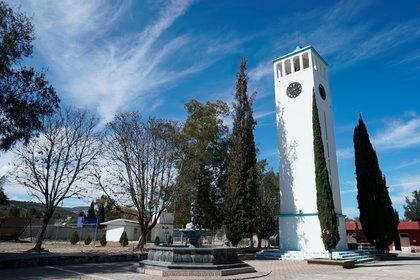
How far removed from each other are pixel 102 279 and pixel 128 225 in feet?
114

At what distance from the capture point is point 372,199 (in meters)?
24.7

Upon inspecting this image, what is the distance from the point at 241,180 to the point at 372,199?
10.8 meters

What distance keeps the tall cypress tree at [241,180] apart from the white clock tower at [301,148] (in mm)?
2457

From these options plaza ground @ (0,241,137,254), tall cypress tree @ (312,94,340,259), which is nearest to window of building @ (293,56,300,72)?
tall cypress tree @ (312,94,340,259)

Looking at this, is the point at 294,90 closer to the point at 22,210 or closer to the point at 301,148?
the point at 301,148

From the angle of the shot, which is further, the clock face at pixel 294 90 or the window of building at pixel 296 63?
the window of building at pixel 296 63

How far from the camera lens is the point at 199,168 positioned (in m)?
25.3

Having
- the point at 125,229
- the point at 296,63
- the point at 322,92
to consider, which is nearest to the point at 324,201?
the point at 322,92

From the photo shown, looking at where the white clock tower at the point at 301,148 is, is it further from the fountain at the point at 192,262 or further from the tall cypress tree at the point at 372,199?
the fountain at the point at 192,262

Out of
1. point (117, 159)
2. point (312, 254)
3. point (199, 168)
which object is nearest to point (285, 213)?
point (312, 254)

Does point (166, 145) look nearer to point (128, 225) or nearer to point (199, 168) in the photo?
point (199, 168)

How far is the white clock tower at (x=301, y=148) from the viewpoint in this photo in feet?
70.7

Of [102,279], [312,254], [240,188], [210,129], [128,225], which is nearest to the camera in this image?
[102,279]

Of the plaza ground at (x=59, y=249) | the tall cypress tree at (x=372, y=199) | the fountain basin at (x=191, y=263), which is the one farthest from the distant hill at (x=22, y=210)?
the tall cypress tree at (x=372, y=199)
